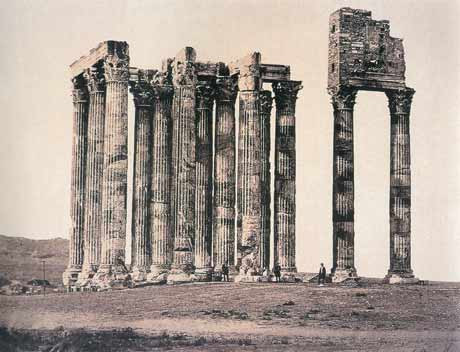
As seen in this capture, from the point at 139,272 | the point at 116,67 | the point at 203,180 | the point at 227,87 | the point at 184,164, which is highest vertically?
the point at 116,67

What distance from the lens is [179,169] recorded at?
57.6 metres

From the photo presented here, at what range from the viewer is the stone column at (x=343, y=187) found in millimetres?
62781

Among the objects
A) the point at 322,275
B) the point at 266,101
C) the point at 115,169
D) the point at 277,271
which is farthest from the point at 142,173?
the point at 322,275

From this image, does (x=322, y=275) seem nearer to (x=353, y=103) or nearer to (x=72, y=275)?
(x=353, y=103)

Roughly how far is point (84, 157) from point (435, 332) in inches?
865

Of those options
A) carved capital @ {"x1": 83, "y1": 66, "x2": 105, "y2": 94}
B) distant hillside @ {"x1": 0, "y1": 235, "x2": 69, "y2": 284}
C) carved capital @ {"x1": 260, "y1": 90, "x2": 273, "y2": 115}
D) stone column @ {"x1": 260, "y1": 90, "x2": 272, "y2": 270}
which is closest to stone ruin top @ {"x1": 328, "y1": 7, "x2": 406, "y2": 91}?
carved capital @ {"x1": 260, "y1": 90, "x2": 273, "y2": 115}

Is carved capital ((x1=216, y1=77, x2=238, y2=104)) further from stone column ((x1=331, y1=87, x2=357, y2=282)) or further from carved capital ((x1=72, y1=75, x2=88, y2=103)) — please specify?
carved capital ((x1=72, y1=75, x2=88, y2=103))

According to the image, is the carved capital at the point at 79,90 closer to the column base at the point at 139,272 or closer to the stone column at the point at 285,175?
the column base at the point at 139,272

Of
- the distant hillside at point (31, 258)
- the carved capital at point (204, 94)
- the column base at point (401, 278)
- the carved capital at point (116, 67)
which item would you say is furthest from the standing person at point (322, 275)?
the distant hillside at point (31, 258)

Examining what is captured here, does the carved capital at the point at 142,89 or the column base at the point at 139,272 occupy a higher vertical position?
the carved capital at the point at 142,89

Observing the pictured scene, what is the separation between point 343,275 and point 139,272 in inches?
437

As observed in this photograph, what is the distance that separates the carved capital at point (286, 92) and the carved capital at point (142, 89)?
688 cm

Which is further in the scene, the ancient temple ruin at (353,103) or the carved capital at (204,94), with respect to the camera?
the ancient temple ruin at (353,103)

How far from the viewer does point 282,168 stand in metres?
63.3
